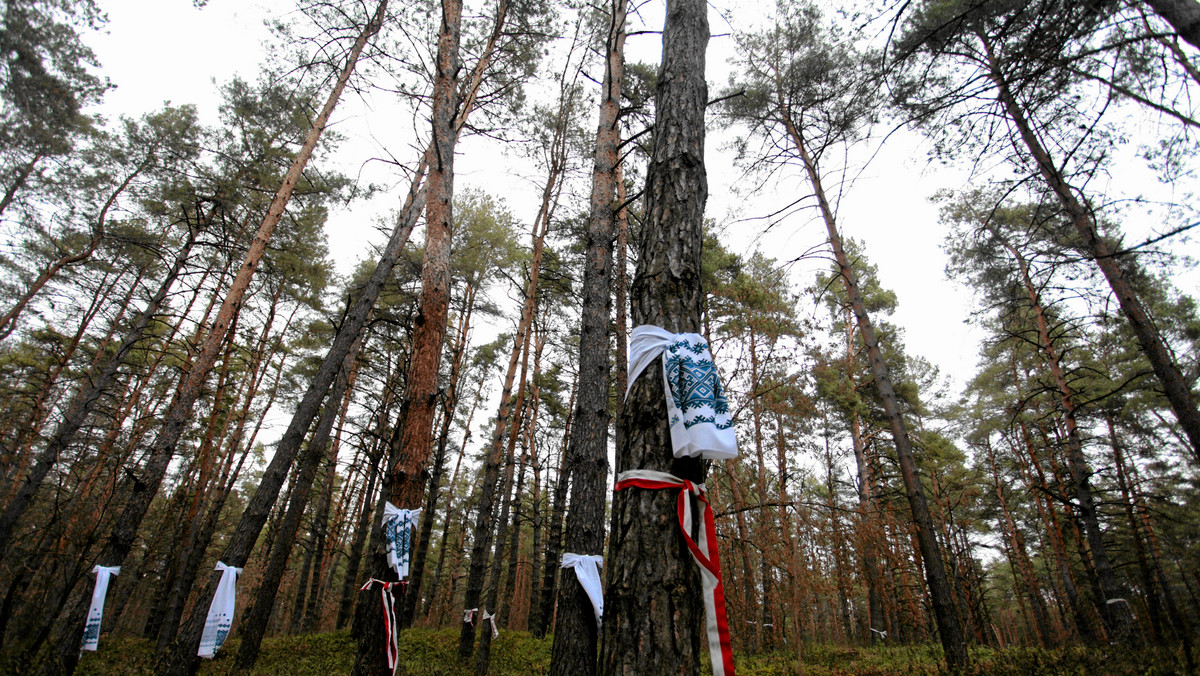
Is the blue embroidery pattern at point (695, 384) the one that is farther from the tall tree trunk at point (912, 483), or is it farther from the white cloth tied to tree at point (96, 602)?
the white cloth tied to tree at point (96, 602)

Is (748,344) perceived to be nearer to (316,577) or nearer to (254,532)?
(254,532)

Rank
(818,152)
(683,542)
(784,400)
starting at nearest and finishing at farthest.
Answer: (683,542)
(818,152)
(784,400)

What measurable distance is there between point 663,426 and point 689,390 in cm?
21

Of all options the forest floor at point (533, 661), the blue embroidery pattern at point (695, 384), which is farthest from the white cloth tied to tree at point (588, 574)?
the forest floor at point (533, 661)

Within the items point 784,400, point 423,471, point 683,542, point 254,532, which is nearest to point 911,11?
point 784,400

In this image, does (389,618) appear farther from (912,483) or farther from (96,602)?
(912,483)

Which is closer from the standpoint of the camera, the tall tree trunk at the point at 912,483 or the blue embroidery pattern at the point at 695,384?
the blue embroidery pattern at the point at 695,384

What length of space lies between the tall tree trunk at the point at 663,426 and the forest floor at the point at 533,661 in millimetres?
4480

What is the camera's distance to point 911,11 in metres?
6.53

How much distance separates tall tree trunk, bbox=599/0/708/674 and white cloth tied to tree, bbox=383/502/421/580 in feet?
7.81

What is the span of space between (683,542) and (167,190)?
12.9 meters

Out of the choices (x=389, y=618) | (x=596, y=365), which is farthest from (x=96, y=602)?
(x=596, y=365)

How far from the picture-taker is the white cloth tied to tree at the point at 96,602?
17.5 ft

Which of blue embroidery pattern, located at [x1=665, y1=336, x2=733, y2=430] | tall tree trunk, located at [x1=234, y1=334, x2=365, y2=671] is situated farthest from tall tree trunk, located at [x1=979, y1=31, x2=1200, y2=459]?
tall tree trunk, located at [x1=234, y1=334, x2=365, y2=671]
